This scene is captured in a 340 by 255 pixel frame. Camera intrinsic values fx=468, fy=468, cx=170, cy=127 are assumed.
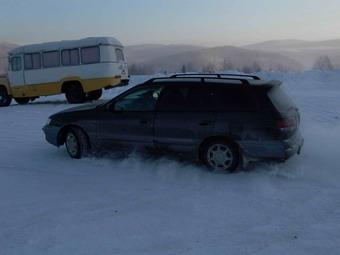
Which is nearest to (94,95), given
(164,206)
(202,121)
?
(202,121)

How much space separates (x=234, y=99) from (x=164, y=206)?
224 cm

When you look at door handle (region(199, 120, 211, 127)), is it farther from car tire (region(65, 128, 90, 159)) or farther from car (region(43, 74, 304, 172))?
car tire (region(65, 128, 90, 159))

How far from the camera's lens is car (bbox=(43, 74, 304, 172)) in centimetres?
685

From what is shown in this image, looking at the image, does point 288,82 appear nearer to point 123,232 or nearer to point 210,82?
point 210,82

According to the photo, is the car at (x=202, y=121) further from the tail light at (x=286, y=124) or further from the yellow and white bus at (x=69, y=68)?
the yellow and white bus at (x=69, y=68)

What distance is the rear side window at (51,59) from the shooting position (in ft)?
63.5

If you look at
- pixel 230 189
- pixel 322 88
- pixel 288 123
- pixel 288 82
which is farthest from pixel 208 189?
pixel 288 82

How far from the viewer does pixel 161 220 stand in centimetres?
520

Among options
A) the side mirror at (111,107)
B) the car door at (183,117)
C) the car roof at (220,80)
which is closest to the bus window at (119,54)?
the side mirror at (111,107)

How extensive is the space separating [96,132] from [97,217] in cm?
294

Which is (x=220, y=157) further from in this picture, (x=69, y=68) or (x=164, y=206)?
(x=69, y=68)

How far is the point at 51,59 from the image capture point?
19438 millimetres

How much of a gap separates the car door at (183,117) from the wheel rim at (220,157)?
0.25 metres

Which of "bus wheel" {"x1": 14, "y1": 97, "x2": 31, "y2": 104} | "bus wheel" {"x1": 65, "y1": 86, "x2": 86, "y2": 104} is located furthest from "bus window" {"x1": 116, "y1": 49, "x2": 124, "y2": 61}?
"bus wheel" {"x1": 14, "y1": 97, "x2": 31, "y2": 104}
